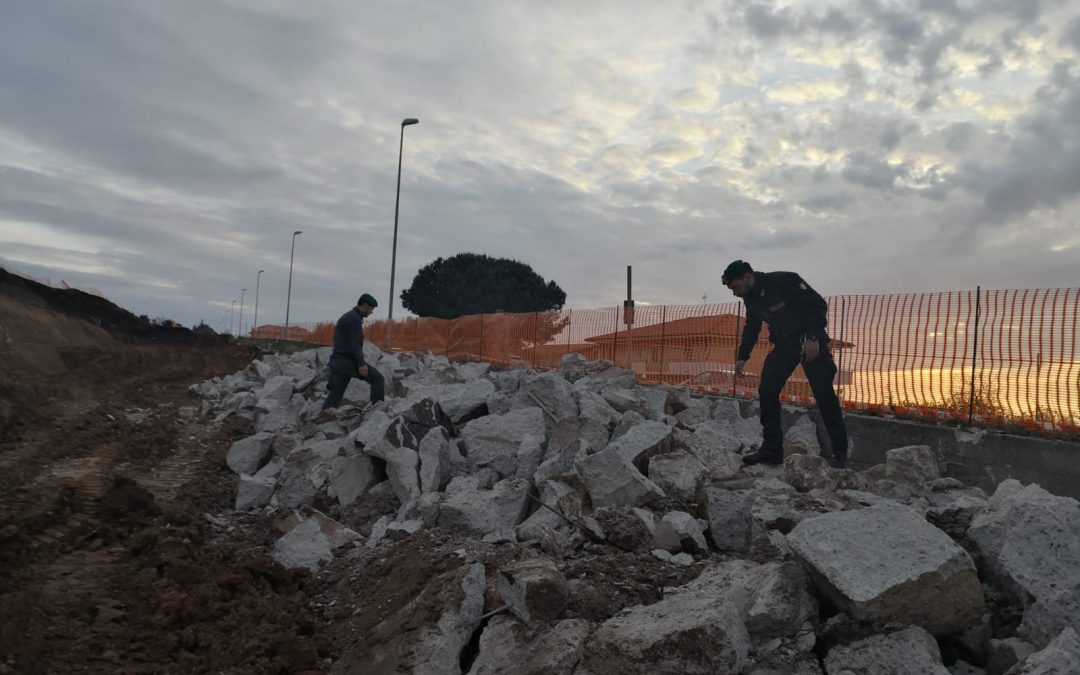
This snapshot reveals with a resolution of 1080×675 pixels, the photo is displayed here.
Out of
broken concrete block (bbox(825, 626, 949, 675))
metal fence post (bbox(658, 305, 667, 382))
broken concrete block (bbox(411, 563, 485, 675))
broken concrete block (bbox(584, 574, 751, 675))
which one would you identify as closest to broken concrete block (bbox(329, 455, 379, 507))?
broken concrete block (bbox(411, 563, 485, 675))

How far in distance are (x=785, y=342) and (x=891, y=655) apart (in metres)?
3.71

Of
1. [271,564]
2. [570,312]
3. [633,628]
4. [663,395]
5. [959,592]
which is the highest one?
[570,312]

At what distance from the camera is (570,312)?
15125mm

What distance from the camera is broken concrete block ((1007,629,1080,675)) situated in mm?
2443

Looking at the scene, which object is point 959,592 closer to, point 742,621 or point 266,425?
point 742,621

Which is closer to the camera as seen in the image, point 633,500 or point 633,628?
point 633,628

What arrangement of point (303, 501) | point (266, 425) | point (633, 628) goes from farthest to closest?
1. point (266, 425)
2. point (303, 501)
3. point (633, 628)

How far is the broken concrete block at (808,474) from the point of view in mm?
4812

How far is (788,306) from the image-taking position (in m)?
6.18

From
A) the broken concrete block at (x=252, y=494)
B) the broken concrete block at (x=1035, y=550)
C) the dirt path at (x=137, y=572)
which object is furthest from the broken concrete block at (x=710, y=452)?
the broken concrete block at (x=252, y=494)

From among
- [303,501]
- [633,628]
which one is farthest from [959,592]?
[303,501]

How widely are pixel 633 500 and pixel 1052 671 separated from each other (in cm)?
255

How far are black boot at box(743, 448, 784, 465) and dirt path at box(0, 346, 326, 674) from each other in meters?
3.67

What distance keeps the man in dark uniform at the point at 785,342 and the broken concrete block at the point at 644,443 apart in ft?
3.49
